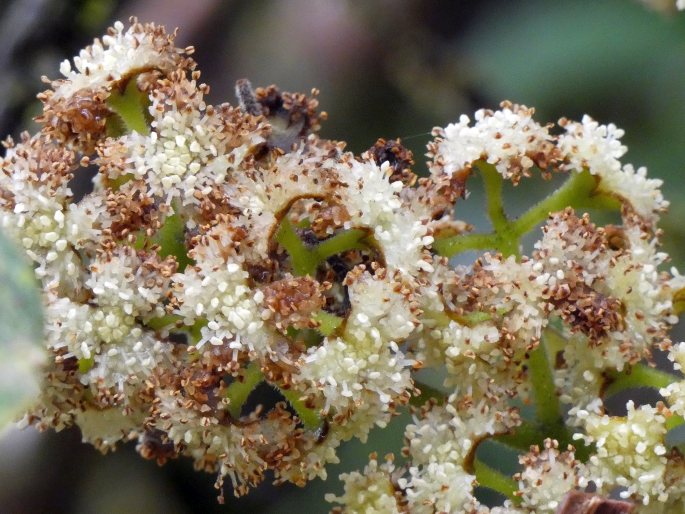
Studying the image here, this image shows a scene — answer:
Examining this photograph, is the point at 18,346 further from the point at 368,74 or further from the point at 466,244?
the point at 368,74

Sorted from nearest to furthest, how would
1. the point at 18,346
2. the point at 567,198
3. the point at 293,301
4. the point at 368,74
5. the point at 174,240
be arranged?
the point at 18,346, the point at 293,301, the point at 174,240, the point at 567,198, the point at 368,74

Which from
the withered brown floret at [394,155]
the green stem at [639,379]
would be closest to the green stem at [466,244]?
the withered brown floret at [394,155]

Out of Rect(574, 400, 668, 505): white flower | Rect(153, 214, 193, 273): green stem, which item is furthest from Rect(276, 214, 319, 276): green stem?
Rect(574, 400, 668, 505): white flower

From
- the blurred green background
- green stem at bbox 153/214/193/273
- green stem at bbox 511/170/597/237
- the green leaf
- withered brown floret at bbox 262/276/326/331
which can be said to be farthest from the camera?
the blurred green background

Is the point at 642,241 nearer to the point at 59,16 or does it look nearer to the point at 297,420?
the point at 297,420

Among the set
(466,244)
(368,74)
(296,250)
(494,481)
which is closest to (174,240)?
(296,250)

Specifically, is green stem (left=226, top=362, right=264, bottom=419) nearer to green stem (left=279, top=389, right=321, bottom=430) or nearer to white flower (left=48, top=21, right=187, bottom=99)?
green stem (left=279, top=389, right=321, bottom=430)

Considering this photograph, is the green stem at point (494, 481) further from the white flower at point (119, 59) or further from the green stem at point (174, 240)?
the white flower at point (119, 59)
